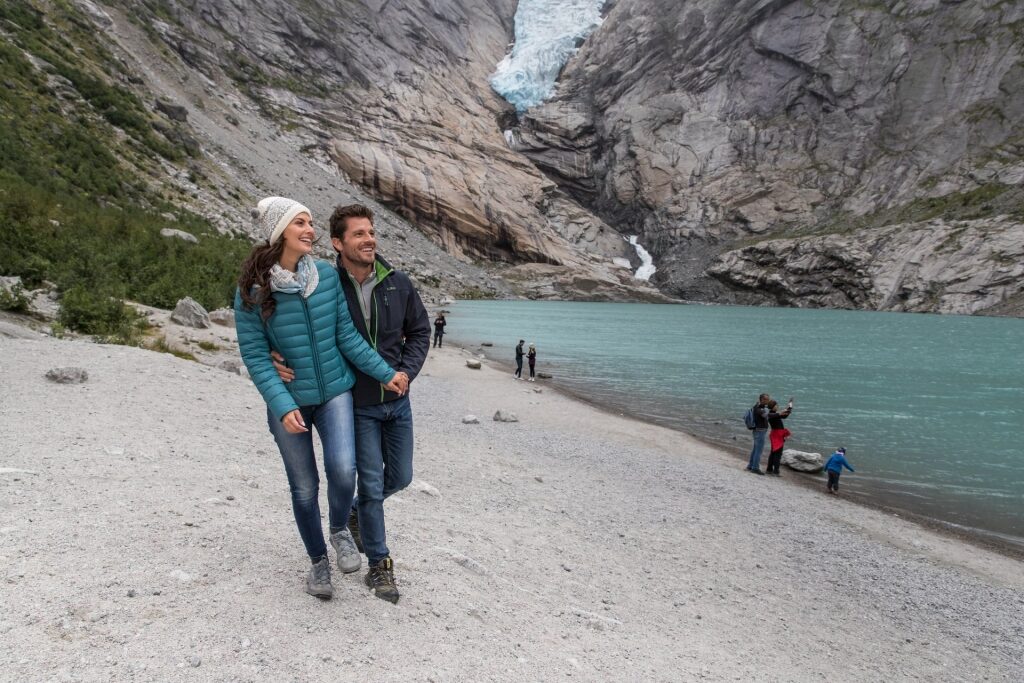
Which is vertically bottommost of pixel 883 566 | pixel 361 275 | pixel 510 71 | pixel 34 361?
pixel 883 566

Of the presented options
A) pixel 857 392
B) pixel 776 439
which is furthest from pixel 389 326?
pixel 857 392

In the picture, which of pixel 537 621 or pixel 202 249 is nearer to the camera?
pixel 537 621

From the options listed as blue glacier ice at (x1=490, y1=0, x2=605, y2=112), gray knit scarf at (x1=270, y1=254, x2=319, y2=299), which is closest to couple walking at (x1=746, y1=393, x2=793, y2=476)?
gray knit scarf at (x1=270, y1=254, x2=319, y2=299)

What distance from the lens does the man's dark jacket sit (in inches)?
150

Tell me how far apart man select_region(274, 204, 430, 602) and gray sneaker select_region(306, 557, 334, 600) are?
11.8 inches

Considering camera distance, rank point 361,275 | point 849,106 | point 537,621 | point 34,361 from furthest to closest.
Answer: point 849,106, point 34,361, point 537,621, point 361,275

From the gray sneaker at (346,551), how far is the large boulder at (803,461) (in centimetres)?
1204

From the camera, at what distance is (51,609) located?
3240 millimetres

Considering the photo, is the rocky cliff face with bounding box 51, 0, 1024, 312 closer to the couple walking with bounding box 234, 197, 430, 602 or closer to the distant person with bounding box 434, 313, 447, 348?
the distant person with bounding box 434, 313, 447, 348

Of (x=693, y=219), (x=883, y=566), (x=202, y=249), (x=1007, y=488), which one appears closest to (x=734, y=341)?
(x=1007, y=488)

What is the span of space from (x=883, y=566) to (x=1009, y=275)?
311 ft

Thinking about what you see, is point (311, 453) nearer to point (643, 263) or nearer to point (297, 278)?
point (297, 278)

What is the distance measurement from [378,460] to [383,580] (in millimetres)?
859

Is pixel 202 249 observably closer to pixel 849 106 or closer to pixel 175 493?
pixel 175 493
